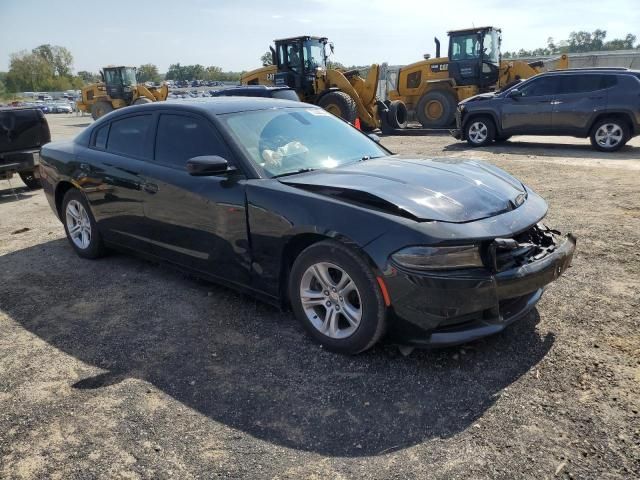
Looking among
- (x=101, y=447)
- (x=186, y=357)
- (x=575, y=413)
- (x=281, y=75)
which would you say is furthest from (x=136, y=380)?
(x=281, y=75)

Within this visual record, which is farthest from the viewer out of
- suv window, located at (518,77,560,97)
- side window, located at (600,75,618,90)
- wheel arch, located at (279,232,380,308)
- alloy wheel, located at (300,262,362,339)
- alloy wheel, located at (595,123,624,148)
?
suv window, located at (518,77,560,97)

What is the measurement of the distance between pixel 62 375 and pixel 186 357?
2.52ft

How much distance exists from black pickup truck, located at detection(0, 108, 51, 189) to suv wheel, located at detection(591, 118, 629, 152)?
11126mm

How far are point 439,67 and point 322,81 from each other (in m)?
4.08

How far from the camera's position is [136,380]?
318cm

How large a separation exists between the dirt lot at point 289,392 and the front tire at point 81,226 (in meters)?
0.72

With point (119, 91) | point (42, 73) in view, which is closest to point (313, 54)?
point (119, 91)

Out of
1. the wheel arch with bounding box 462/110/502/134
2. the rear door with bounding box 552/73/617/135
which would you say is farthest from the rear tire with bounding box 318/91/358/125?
the rear door with bounding box 552/73/617/135

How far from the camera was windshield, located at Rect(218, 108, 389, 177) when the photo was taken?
3.86m

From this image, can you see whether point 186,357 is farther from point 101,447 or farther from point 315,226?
point 315,226

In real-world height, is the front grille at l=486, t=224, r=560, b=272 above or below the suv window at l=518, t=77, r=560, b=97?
below

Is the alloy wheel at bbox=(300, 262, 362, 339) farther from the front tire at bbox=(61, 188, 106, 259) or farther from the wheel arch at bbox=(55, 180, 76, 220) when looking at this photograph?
the wheel arch at bbox=(55, 180, 76, 220)

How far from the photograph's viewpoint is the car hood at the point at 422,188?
310 centimetres

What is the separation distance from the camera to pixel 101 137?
5.12 m
